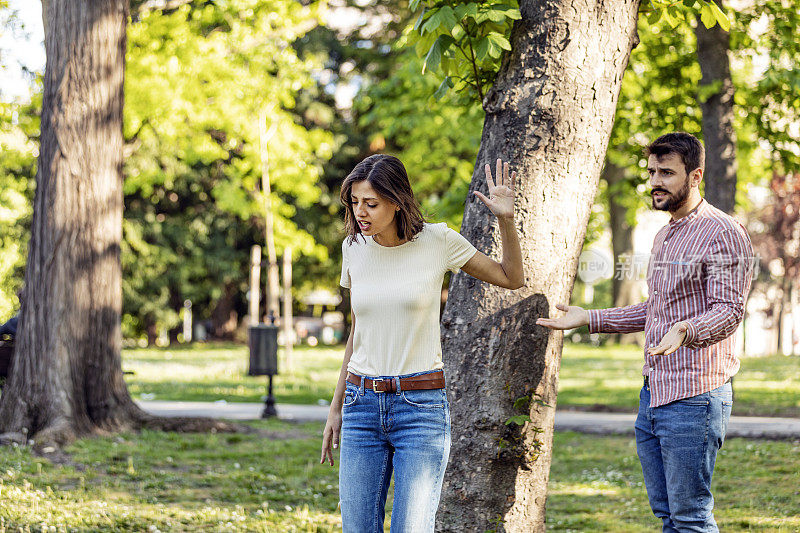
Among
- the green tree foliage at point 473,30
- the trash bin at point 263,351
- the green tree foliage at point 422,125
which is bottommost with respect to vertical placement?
the trash bin at point 263,351

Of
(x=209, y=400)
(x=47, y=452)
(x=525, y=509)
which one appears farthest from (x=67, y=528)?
(x=209, y=400)

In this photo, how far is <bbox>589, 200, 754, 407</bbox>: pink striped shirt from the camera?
3273mm

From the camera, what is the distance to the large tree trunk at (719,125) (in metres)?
11.0

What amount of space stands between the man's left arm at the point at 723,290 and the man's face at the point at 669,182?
24 cm

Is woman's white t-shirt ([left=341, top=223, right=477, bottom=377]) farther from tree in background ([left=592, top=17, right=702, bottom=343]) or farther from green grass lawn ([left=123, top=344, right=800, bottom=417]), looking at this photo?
green grass lawn ([left=123, top=344, right=800, bottom=417])

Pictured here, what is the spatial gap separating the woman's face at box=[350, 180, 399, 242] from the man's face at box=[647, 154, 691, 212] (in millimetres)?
1106

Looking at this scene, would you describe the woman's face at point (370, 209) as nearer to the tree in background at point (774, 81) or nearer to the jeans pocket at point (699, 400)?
the jeans pocket at point (699, 400)

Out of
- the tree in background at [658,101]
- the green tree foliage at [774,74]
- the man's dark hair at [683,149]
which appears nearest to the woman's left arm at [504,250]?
the man's dark hair at [683,149]

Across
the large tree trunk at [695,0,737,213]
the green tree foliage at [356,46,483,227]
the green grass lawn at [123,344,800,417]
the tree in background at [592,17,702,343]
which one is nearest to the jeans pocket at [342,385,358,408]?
the large tree trunk at [695,0,737,213]

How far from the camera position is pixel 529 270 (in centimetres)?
388

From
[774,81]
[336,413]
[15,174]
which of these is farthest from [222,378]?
[15,174]

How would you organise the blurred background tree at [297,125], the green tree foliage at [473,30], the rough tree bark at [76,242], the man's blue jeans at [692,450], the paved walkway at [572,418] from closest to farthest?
the man's blue jeans at [692,450] < the green tree foliage at [473,30] < the rough tree bark at [76,242] < the paved walkway at [572,418] < the blurred background tree at [297,125]

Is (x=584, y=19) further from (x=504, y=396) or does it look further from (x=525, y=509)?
(x=525, y=509)

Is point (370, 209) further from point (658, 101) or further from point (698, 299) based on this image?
point (658, 101)
